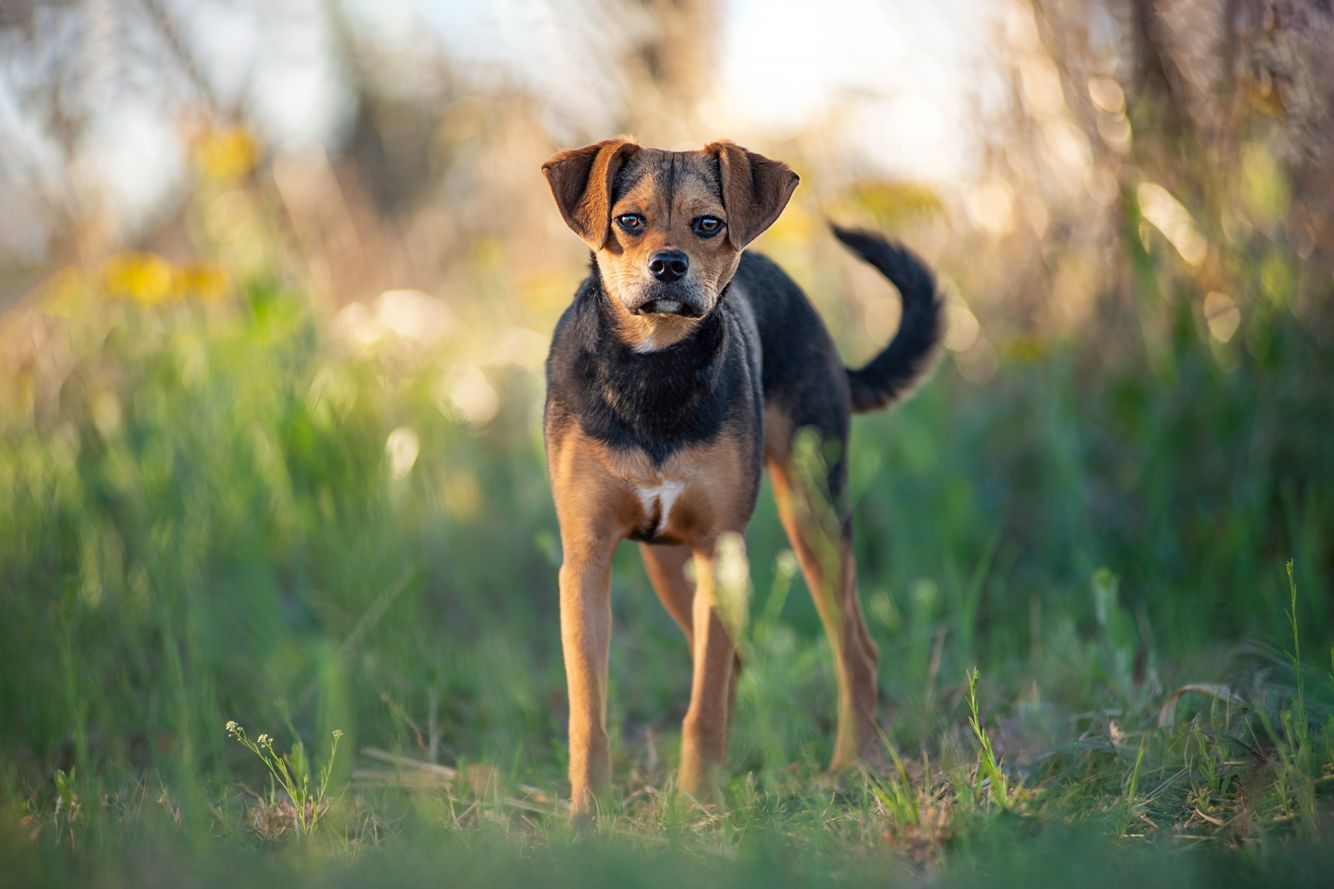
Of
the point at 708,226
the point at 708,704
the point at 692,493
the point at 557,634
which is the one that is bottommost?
the point at 557,634

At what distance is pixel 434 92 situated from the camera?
34.0ft

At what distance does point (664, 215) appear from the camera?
3463 millimetres

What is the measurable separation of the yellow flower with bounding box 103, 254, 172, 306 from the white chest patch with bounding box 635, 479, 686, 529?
2970 mm

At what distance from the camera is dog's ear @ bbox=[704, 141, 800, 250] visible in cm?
354

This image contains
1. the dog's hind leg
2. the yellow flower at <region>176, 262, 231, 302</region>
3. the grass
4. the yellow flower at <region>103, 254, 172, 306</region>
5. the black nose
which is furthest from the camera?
the yellow flower at <region>176, 262, 231, 302</region>

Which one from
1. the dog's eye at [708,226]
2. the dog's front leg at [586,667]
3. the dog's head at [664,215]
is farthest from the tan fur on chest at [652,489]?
the dog's eye at [708,226]

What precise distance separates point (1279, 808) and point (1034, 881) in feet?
3.12

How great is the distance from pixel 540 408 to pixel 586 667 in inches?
83.9

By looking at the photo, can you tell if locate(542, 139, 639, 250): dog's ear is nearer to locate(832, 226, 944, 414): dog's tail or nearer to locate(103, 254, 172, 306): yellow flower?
locate(832, 226, 944, 414): dog's tail

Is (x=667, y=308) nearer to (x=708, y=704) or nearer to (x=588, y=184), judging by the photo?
(x=588, y=184)

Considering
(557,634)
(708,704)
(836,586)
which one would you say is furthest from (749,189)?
(557,634)

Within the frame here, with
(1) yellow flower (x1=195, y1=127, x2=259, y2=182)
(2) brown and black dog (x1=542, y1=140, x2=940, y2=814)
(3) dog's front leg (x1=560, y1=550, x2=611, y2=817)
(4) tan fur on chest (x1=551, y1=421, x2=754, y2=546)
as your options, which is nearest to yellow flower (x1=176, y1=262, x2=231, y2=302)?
(1) yellow flower (x1=195, y1=127, x2=259, y2=182)

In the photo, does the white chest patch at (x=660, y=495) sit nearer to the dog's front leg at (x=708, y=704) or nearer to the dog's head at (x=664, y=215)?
the dog's front leg at (x=708, y=704)

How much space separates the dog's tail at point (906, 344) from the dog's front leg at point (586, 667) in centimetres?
154
